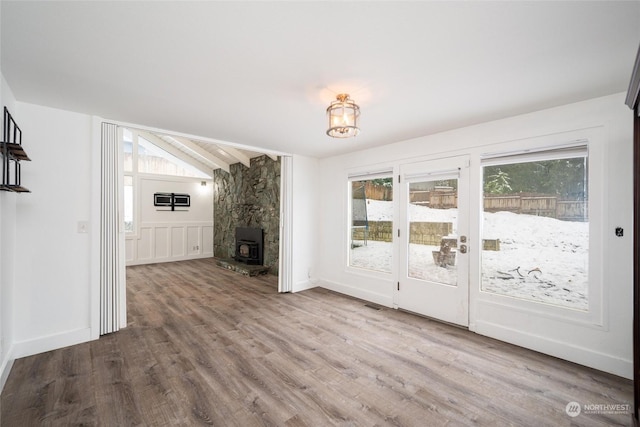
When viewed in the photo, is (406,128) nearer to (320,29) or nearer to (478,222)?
(478,222)

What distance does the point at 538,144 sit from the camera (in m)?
2.72

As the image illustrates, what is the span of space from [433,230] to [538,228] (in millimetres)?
1087

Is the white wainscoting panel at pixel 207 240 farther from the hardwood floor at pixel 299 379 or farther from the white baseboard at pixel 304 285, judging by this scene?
the hardwood floor at pixel 299 379

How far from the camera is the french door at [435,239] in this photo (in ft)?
10.6

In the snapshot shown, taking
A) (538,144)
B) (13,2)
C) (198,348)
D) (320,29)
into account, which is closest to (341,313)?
(198,348)

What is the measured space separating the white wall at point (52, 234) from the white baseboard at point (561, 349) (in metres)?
4.41

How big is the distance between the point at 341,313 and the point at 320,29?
3.28m

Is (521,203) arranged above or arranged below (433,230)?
above

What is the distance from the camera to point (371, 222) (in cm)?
437

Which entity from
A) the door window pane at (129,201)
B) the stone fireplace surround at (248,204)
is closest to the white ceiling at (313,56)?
the stone fireplace surround at (248,204)

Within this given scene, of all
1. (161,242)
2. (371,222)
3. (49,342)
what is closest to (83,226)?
(49,342)

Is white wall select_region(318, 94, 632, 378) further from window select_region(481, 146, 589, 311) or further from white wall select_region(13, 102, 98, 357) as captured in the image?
white wall select_region(13, 102, 98, 357)

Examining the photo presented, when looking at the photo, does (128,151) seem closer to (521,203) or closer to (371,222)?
(371,222)

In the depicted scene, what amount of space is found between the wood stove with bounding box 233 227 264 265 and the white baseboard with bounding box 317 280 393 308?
1.95 metres
